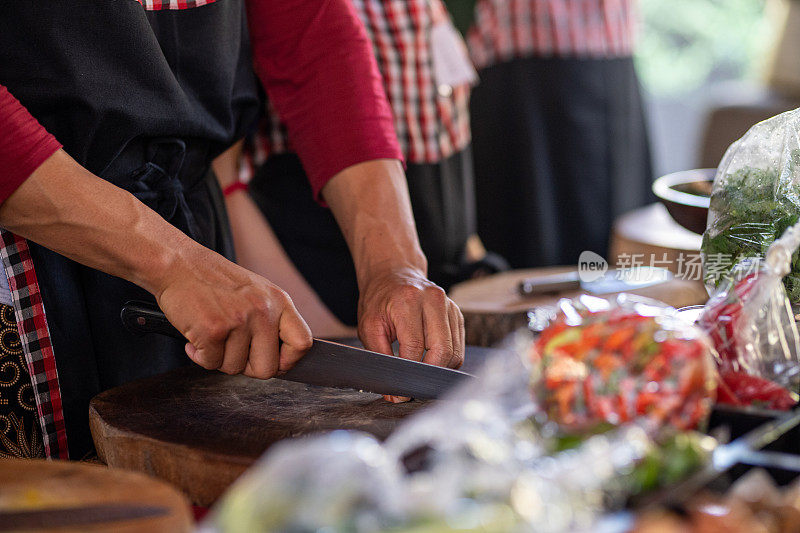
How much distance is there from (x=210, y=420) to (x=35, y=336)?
27cm

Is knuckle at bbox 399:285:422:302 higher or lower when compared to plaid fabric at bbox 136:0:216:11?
lower

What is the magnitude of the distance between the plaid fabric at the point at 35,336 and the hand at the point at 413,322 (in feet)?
1.29

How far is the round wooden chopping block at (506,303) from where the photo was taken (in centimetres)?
150

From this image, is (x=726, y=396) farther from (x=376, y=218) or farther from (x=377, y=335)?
(x=376, y=218)

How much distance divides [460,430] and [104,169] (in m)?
0.69

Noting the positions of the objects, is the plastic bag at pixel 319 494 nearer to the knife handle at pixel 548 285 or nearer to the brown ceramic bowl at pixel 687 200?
the brown ceramic bowl at pixel 687 200

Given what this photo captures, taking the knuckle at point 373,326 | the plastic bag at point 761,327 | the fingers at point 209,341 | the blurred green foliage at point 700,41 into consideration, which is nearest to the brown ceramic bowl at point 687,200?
the plastic bag at point 761,327

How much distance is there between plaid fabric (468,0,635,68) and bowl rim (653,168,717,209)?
31.7 inches

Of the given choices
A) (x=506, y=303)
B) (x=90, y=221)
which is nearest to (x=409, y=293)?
(x=90, y=221)

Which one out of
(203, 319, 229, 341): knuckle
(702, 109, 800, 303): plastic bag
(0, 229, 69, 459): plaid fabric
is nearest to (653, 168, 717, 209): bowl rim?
A: (702, 109, 800, 303): plastic bag

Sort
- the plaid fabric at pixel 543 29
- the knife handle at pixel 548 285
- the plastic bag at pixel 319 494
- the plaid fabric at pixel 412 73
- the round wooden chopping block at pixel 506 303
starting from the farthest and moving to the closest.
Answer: the plaid fabric at pixel 543 29, the plaid fabric at pixel 412 73, the knife handle at pixel 548 285, the round wooden chopping block at pixel 506 303, the plastic bag at pixel 319 494

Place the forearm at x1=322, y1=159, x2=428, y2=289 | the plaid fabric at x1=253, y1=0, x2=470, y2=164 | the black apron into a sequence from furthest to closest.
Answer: the plaid fabric at x1=253, y1=0, x2=470, y2=164
the forearm at x1=322, y1=159, x2=428, y2=289
the black apron

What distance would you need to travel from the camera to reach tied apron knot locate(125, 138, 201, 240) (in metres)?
1.08

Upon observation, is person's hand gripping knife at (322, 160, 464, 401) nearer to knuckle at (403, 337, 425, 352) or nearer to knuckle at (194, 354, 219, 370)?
knuckle at (403, 337, 425, 352)
